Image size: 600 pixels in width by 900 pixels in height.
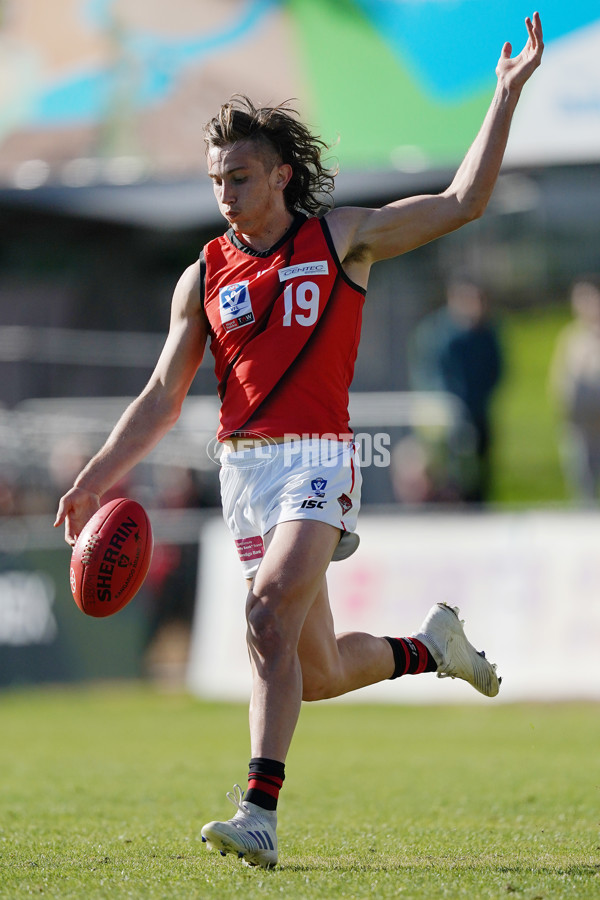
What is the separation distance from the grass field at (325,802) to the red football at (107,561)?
956 mm

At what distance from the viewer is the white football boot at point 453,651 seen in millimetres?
5570

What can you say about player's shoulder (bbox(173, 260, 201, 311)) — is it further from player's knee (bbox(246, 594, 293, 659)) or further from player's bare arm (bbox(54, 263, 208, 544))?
player's knee (bbox(246, 594, 293, 659))

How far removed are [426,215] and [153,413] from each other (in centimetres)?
136

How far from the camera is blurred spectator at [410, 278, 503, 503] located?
13.9m

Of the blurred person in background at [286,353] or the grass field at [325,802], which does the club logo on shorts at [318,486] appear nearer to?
the blurred person in background at [286,353]

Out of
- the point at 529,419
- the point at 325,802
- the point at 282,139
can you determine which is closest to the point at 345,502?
the point at 282,139

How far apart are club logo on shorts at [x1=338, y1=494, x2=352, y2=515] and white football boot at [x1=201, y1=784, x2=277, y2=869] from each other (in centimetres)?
116

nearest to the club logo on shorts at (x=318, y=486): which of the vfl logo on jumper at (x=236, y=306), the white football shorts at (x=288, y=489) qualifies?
the white football shorts at (x=288, y=489)

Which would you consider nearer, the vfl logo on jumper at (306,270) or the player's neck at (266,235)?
the vfl logo on jumper at (306,270)

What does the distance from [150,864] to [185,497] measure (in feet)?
32.0

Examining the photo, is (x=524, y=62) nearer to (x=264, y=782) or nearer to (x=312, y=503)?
(x=312, y=503)

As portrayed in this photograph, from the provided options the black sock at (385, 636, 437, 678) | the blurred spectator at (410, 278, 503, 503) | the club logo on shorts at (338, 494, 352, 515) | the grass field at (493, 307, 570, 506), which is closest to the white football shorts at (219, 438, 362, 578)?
the club logo on shorts at (338, 494, 352, 515)

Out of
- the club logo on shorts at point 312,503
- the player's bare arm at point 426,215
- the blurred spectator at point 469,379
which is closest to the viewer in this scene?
the club logo on shorts at point 312,503

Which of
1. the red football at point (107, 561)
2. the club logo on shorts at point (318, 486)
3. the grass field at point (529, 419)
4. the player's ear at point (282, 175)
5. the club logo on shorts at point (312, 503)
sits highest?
the grass field at point (529, 419)
